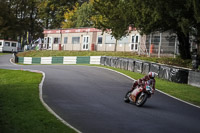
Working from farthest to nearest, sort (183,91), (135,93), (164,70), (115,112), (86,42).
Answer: (86,42) < (164,70) < (183,91) < (135,93) < (115,112)

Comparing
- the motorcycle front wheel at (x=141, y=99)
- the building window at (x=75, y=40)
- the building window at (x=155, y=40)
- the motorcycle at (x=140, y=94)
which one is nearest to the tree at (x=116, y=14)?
the building window at (x=155, y=40)

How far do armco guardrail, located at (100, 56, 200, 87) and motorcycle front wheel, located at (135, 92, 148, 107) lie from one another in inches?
359

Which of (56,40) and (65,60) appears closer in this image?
(65,60)

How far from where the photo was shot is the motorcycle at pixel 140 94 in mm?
12878

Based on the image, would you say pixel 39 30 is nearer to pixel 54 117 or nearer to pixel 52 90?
pixel 52 90

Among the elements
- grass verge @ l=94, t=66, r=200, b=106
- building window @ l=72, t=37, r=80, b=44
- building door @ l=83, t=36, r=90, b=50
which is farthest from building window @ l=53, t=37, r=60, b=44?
grass verge @ l=94, t=66, r=200, b=106

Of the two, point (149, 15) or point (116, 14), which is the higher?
point (116, 14)

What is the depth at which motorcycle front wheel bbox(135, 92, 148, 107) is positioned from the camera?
12942mm

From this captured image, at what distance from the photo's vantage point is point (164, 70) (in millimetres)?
24141

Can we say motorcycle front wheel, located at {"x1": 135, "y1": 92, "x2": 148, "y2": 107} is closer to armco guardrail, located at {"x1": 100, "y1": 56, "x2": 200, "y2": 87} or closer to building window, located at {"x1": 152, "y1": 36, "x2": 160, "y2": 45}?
armco guardrail, located at {"x1": 100, "y1": 56, "x2": 200, "y2": 87}

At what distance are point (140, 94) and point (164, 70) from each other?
11290mm

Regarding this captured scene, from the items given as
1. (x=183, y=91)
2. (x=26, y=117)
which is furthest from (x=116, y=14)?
(x=26, y=117)

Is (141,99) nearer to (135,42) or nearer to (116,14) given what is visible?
(116,14)

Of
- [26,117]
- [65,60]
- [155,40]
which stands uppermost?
[155,40]
